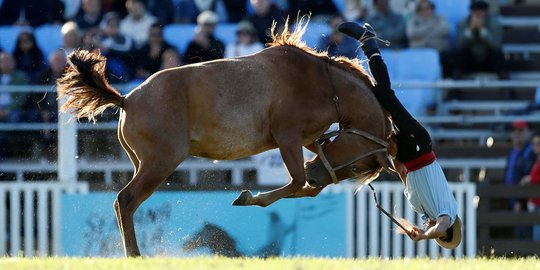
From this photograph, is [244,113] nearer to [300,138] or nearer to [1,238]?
[300,138]

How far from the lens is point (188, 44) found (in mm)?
14133

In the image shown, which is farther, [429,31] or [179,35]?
[429,31]

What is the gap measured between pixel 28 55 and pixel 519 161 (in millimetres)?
5317

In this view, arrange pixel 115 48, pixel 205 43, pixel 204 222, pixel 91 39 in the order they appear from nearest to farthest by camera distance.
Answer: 1. pixel 204 222
2. pixel 205 43
3. pixel 115 48
4. pixel 91 39

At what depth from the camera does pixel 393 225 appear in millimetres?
13117

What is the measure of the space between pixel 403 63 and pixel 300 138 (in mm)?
5281

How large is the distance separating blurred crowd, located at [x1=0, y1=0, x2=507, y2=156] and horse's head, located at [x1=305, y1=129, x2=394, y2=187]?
3903mm

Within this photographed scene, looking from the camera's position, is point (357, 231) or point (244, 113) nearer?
point (244, 113)

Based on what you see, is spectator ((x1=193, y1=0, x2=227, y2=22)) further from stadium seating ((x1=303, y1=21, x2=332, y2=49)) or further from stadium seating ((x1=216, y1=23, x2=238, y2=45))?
stadium seating ((x1=303, y1=21, x2=332, y2=49))

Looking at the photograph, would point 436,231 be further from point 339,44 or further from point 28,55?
point 28,55

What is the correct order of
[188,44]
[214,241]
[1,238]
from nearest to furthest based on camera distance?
[214,241]
[1,238]
[188,44]

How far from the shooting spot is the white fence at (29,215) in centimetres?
1283

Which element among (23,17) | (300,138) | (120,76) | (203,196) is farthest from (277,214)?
(23,17)

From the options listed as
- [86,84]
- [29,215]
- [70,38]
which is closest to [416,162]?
[86,84]
